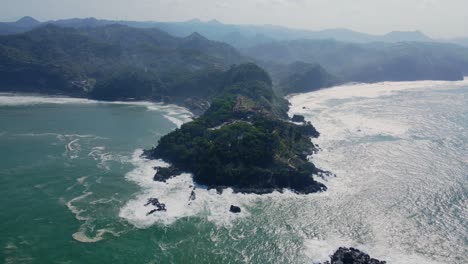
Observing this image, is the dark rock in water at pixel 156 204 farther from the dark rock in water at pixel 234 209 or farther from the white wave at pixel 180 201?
the dark rock in water at pixel 234 209

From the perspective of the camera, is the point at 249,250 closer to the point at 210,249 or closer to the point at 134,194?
the point at 210,249

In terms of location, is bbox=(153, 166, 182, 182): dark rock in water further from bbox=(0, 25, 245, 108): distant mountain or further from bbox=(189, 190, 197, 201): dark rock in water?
bbox=(0, 25, 245, 108): distant mountain

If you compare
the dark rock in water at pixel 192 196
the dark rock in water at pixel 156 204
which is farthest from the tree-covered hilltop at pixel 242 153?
the dark rock in water at pixel 156 204

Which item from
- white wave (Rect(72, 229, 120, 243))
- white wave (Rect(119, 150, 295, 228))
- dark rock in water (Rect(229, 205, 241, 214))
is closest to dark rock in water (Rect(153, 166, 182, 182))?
white wave (Rect(119, 150, 295, 228))

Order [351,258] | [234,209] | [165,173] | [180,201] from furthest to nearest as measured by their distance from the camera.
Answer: [165,173] → [180,201] → [234,209] → [351,258]

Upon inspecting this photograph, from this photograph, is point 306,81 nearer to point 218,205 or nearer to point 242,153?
point 242,153

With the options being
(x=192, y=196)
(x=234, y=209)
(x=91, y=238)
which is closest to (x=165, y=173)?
(x=192, y=196)

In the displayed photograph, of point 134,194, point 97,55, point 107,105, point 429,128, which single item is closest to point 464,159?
point 429,128
